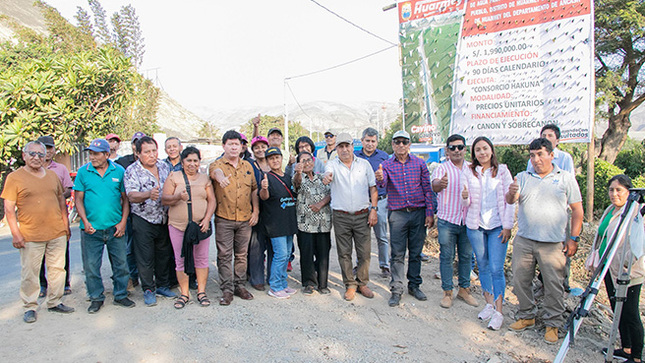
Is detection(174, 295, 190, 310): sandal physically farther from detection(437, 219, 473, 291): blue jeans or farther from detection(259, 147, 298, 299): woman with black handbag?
detection(437, 219, 473, 291): blue jeans

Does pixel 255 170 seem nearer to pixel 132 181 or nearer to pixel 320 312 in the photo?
pixel 132 181

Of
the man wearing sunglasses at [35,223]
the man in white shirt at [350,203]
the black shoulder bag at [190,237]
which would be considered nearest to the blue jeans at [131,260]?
the man wearing sunglasses at [35,223]

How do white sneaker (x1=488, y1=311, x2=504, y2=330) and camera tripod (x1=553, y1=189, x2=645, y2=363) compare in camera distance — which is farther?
white sneaker (x1=488, y1=311, x2=504, y2=330)

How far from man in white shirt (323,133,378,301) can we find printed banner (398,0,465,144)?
434cm

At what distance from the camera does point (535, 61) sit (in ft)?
23.4

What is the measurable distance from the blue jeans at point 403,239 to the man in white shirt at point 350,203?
0.90ft

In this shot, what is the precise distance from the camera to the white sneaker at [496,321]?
3.94 meters

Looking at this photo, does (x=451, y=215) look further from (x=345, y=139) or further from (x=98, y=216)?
(x=98, y=216)

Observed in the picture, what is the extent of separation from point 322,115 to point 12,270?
319ft

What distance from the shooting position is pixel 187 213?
13.8 feet

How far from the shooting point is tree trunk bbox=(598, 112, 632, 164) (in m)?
12.5

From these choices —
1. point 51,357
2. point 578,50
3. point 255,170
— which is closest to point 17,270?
point 51,357

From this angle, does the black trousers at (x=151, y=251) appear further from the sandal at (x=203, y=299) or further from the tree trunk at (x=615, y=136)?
the tree trunk at (x=615, y=136)

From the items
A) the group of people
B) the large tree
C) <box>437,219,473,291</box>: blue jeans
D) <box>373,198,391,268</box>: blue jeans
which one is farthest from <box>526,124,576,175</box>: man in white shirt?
the large tree
